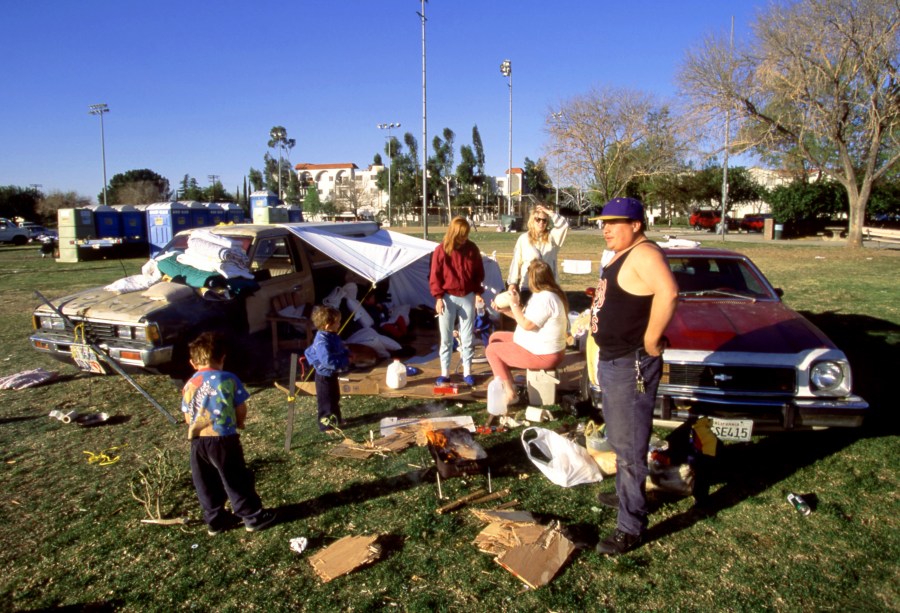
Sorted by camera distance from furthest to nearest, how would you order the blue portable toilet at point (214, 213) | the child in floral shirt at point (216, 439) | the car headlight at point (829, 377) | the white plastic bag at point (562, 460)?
the blue portable toilet at point (214, 213) < the car headlight at point (829, 377) < the white plastic bag at point (562, 460) < the child in floral shirt at point (216, 439)

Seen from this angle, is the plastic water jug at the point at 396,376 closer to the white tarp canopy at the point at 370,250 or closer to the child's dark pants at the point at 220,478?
the white tarp canopy at the point at 370,250

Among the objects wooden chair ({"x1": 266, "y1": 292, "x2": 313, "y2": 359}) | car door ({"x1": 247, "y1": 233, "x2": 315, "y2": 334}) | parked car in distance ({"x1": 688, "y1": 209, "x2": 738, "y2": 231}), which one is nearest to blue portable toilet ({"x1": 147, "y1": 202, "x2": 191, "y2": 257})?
car door ({"x1": 247, "y1": 233, "x2": 315, "y2": 334})

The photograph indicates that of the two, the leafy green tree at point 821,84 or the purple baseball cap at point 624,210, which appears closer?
the purple baseball cap at point 624,210

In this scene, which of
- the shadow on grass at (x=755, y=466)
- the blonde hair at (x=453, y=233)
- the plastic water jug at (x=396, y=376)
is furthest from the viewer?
the plastic water jug at (x=396, y=376)

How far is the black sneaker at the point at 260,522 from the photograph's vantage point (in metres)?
3.45

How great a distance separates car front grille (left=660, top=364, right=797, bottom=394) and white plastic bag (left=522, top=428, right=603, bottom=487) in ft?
2.94

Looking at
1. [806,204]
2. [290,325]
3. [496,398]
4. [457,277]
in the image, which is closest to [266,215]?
[290,325]

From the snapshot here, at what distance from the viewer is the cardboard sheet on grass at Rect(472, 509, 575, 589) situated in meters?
3.00

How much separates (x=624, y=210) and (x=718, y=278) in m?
3.23

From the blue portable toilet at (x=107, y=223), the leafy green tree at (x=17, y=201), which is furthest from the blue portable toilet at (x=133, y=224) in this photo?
the leafy green tree at (x=17, y=201)

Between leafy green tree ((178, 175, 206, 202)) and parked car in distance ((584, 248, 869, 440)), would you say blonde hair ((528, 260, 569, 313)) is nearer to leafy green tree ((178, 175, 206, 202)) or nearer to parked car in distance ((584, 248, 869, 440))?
parked car in distance ((584, 248, 869, 440))

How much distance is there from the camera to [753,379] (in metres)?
4.18

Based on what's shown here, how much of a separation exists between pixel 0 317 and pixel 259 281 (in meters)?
7.20

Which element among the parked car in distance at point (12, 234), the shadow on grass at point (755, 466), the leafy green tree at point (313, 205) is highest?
the leafy green tree at point (313, 205)
